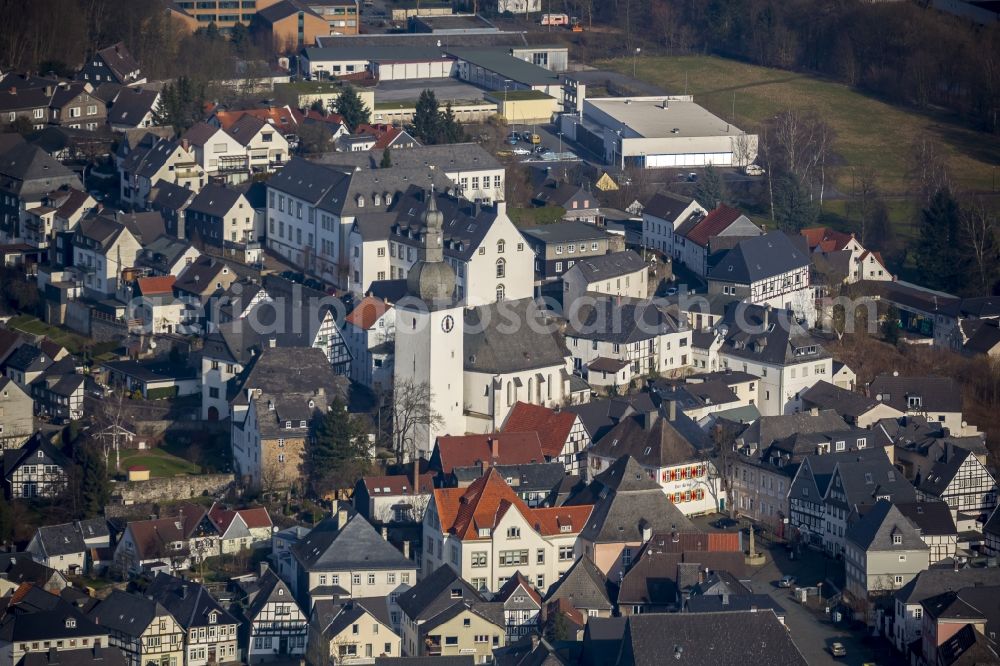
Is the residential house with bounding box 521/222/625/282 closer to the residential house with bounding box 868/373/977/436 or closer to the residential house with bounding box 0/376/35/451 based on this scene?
the residential house with bounding box 868/373/977/436

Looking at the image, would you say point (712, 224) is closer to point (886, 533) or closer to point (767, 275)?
point (767, 275)

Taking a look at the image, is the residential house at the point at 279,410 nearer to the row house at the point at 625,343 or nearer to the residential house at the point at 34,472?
the residential house at the point at 34,472

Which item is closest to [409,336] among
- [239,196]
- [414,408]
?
[414,408]

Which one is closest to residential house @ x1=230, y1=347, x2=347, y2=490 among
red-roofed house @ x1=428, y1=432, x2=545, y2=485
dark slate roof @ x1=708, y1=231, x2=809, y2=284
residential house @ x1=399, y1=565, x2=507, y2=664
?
red-roofed house @ x1=428, y1=432, x2=545, y2=485

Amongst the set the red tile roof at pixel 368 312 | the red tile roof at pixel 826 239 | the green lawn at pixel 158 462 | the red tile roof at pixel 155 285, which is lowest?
the green lawn at pixel 158 462

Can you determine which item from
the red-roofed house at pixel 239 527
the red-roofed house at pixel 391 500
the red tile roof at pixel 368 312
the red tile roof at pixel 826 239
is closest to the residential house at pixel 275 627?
the red-roofed house at pixel 239 527

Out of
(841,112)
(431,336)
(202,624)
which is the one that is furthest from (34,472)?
(841,112)
